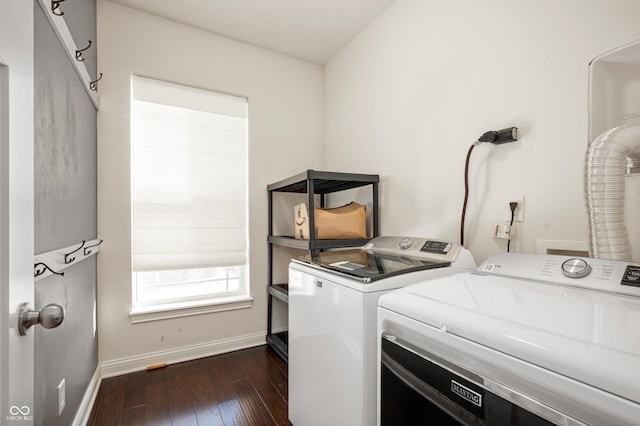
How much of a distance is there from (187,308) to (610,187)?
2.53 m

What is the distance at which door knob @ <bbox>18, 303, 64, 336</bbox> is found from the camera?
0.59 meters

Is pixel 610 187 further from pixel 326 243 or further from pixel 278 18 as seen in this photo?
pixel 278 18

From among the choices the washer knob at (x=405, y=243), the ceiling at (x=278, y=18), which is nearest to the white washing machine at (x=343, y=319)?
the washer knob at (x=405, y=243)

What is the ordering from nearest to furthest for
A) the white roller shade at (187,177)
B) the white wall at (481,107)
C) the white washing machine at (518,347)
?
the white washing machine at (518,347) → the white wall at (481,107) → the white roller shade at (187,177)

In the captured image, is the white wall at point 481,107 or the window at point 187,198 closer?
the white wall at point 481,107

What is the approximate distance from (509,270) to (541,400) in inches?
24.4

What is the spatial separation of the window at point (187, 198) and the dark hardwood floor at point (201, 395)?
449 millimetres

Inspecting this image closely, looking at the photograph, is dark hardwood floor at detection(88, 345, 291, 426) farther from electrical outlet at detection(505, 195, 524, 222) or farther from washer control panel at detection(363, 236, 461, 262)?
electrical outlet at detection(505, 195, 524, 222)

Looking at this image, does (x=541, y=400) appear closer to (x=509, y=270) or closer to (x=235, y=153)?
(x=509, y=270)

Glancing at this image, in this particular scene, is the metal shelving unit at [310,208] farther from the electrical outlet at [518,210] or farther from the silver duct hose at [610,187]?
the silver duct hose at [610,187]

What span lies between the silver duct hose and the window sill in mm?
2299

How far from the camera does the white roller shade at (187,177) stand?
2.25 metres

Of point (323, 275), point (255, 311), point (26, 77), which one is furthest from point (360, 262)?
point (255, 311)

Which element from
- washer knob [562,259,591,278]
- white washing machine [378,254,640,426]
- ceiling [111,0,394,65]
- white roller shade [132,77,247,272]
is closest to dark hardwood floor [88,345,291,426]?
white roller shade [132,77,247,272]
